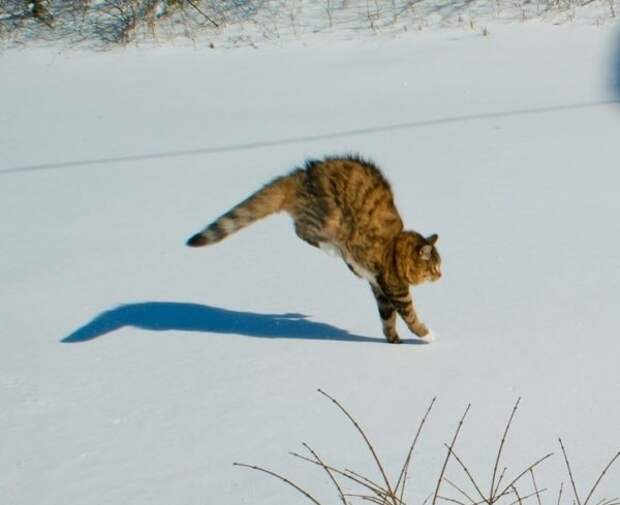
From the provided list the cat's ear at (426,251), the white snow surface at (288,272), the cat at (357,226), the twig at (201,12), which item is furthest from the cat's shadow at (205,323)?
the twig at (201,12)

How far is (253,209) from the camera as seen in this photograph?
516 centimetres

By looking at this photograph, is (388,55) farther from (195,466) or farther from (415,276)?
(195,466)

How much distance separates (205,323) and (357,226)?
0.78 meters

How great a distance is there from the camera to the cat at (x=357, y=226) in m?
5.02

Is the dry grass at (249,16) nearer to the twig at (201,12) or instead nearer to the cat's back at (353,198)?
the twig at (201,12)

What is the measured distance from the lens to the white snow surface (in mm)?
4094

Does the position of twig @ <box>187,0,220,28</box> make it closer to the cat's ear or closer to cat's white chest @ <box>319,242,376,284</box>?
cat's white chest @ <box>319,242,376,284</box>

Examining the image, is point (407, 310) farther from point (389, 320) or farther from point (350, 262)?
point (350, 262)

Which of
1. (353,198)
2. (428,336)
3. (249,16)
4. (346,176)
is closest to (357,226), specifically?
(353,198)

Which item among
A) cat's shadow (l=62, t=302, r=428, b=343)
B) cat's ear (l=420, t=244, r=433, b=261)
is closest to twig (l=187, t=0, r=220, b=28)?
cat's shadow (l=62, t=302, r=428, b=343)

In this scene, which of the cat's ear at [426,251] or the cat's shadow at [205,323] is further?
the cat's shadow at [205,323]

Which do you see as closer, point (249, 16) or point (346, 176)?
point (346, 176)

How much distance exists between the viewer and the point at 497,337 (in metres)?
4.79

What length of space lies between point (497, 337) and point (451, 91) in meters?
3.86
